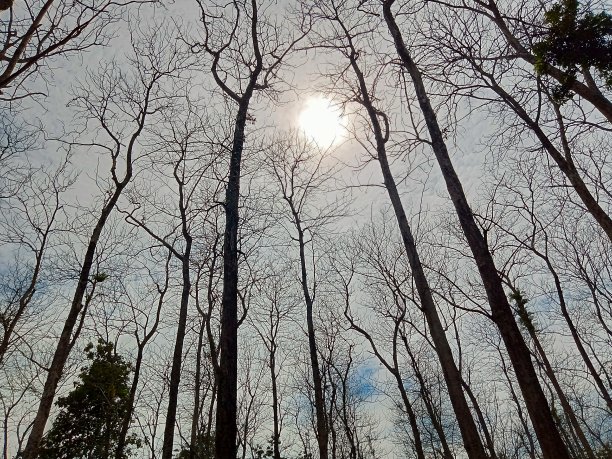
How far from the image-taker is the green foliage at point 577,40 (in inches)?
209

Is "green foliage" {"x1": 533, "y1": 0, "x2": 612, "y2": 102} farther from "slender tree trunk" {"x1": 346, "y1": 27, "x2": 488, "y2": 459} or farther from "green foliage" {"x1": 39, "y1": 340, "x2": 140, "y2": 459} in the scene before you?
"green foliage" {"x1": 39, "y1": 340, "x2": 140, "y2": 459}

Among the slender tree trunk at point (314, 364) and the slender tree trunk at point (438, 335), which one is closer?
the slender tree trunk at point (438, 335)

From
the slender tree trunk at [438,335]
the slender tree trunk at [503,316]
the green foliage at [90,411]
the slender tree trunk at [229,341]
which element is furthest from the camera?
the green foliage at [90,411]

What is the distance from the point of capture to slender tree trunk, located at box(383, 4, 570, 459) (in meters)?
3.46

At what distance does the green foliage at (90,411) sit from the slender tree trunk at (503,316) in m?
18.1

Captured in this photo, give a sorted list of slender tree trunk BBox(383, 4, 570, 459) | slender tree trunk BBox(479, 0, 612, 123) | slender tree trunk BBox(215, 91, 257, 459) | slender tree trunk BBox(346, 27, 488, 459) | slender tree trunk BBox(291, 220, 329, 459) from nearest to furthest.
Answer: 1. slender tree trunk BBox(383, 4, 570, 459)
2. slender tree trunk BBox(215, 91, 257, 459)
3. slender tree trunk BBox(346, 27, 488, 459)
4. slender tree trunk BBox(479, 0, 612, 123)
5. slender tree trunk BBox(291, 220, 329, 459)

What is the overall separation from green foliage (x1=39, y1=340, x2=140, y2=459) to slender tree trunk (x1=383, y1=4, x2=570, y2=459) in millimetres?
18080

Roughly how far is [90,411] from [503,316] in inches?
864

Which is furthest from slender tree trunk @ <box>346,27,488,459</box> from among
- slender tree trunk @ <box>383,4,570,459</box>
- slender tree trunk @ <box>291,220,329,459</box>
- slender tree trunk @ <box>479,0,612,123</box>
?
slender tree trunk @ <box>291,220,329,459</box>

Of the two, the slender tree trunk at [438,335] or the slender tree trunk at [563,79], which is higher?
the slender tree trunk at [563,79]

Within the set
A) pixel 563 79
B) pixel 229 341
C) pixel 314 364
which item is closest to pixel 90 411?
pixel 314 364

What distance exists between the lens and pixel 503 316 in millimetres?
4129

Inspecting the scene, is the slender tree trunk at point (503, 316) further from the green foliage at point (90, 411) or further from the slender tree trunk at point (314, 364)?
the green foliage at point (90, 411)

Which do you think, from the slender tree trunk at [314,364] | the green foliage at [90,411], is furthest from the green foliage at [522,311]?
the green foliage at [90,411]
